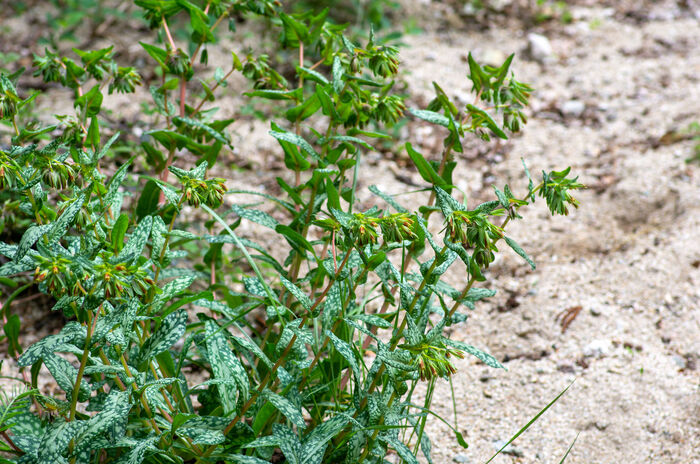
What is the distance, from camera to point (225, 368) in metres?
1.74

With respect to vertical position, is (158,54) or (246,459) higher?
(158,54)

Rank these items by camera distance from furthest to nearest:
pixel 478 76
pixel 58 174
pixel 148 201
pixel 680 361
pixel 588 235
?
pixel 588 235 → pixel 680 361 → pixel 148 201 → pixel 478 76 → pixel 58 174

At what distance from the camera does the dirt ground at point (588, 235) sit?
227 centimetres

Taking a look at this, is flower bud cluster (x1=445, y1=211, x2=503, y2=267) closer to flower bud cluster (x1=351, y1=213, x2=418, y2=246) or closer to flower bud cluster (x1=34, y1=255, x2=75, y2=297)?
flower bud cluster (x1=351, y1=213, x2=418, y2=246)

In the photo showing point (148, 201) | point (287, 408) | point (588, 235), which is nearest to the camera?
point (287, 408)

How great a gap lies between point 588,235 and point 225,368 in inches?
82.7

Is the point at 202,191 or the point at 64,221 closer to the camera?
the point at 64,221

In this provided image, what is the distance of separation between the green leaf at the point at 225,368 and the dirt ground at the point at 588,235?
81 cm

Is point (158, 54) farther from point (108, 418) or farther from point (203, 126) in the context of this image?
point (108, 418)

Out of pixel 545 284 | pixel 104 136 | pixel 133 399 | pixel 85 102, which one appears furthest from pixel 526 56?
pixel 133 399

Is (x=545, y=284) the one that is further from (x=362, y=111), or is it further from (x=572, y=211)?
(x=362, y=111)

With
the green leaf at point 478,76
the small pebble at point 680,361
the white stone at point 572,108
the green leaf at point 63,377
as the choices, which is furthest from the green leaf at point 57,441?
the white stone at point 572,108

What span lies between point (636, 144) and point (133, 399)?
3203 millimetres

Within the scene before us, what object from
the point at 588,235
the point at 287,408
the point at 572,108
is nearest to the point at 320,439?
the point at 287,408
